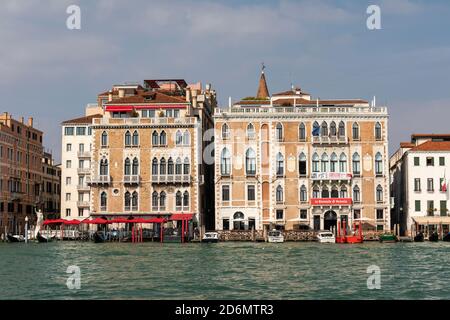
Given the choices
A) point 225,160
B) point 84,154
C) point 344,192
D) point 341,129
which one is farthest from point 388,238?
point 84,154

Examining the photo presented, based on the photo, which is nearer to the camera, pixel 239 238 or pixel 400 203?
pixel 239 238

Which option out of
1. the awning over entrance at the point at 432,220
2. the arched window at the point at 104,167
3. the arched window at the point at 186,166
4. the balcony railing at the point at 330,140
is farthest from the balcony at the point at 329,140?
the arched window at the point at 104,167

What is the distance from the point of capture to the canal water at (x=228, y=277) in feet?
55.8

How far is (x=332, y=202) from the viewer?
168 feet

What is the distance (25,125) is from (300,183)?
93.8 ft

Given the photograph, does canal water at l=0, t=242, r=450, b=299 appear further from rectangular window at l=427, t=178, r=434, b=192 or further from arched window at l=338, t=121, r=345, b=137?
rectangular window at l=427, t=178, r=434, b=192

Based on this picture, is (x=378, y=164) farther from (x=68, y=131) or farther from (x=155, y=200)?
(x=68, y=131)

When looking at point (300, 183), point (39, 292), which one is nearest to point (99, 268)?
point (39, 292)

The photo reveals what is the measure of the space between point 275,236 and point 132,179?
11711mm

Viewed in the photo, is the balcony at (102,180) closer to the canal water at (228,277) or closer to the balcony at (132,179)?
the balcony at (132,179)

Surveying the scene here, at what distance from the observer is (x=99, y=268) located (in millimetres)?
24469

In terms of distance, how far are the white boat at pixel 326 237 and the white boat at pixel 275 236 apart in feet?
8.30

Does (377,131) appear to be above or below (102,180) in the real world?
above

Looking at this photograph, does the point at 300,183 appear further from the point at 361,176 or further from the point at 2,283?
the point at 2,283
